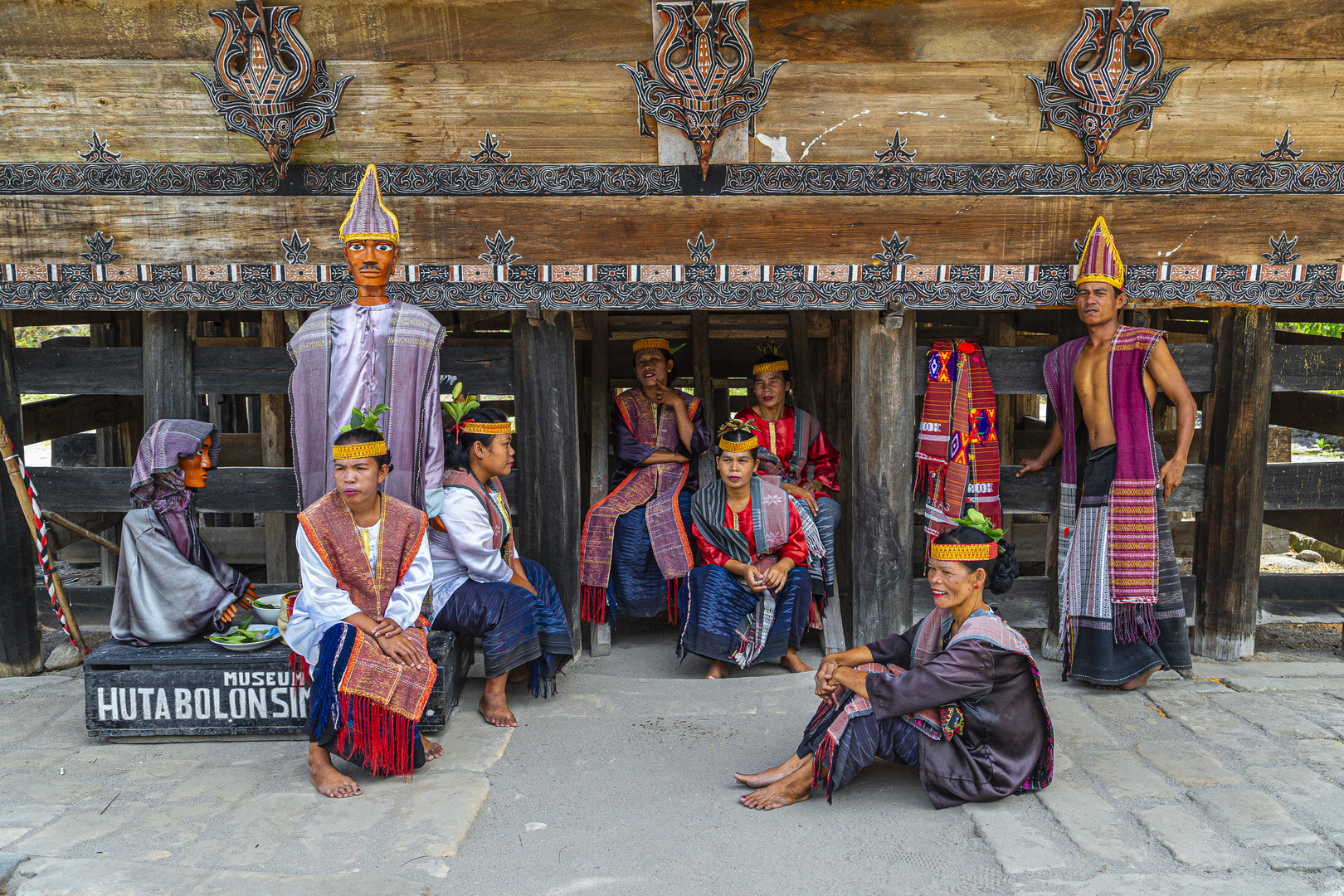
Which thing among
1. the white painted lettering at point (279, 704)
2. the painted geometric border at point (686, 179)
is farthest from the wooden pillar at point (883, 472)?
the white painted lettering at point (279, 704)

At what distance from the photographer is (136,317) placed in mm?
6582

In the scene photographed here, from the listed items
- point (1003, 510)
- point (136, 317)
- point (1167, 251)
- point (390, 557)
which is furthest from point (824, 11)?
point (136, 317)

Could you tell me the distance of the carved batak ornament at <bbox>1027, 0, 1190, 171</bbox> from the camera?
4.36m

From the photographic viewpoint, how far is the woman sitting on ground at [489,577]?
4270mm

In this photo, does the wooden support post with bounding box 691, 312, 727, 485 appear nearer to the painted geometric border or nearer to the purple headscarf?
the painted geometric border

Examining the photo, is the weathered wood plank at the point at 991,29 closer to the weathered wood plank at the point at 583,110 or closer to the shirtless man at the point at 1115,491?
the weathered wood plank at the point at 583,110

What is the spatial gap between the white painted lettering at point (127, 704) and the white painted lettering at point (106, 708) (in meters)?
0.02

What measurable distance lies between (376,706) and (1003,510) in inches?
128

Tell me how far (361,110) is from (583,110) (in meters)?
1.02

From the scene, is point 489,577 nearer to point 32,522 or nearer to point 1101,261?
point 32,522

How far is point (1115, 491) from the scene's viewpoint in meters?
4.64

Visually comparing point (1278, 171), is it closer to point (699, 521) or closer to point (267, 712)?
point (699, 521)

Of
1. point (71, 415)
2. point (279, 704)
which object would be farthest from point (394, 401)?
point (71, 415)

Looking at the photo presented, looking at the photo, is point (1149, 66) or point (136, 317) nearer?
point (1149, 66)
